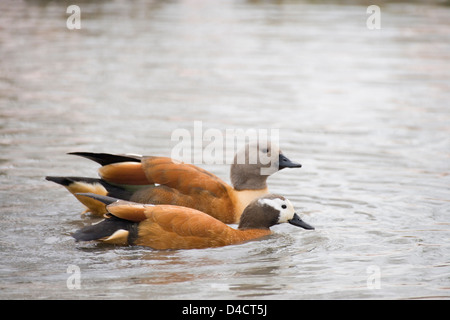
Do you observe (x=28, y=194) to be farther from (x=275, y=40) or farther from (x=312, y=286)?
(x=275, y=40)

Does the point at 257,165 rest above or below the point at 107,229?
above

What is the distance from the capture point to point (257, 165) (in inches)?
354

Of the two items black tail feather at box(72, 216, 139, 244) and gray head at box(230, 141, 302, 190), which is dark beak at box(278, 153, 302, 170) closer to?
gray head at box(230, 141, 302, 190)

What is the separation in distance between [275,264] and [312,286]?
2.18 feet

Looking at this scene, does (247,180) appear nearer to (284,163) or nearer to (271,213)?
(284,163)

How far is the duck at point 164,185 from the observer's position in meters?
8.59

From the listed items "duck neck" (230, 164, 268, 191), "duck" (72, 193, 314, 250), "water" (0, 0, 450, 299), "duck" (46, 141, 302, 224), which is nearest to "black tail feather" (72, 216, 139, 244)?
"duck" (72, 193, 314, 250)

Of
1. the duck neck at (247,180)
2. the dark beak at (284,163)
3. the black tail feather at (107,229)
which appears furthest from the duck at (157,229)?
the dark beak at (284,163)

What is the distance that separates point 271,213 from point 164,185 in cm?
121

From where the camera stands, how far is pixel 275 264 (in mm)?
7461

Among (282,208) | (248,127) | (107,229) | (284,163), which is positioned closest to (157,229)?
(107,229)

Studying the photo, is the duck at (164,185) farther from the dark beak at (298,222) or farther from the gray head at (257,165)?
the dark beak at (298,222)

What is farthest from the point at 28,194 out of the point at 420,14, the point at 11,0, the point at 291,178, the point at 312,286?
the point at 11,0

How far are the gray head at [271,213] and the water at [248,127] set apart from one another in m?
0.19
